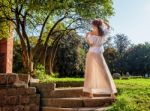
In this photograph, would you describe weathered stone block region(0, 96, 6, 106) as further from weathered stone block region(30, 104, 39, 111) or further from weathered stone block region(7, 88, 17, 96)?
weathered stone block region(30, 104, 39, 111)

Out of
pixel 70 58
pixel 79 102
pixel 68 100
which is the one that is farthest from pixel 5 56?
pixel 70 58

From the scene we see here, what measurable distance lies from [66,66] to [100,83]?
4309 centimetres

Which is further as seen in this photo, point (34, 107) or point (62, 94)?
point (62, 94)

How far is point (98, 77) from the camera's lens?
413 inches

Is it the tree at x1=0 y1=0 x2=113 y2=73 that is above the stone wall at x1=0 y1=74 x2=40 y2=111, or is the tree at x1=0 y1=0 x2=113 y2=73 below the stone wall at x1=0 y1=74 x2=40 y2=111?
above

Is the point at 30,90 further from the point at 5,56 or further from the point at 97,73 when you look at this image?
the point at 5,56

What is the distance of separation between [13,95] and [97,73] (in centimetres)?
230

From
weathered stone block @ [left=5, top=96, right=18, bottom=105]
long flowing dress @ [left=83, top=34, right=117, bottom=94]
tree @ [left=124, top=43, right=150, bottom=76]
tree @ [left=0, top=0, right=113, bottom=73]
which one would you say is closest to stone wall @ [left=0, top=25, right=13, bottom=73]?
tree @ [left=0, top=0, right=113, bottom=73]

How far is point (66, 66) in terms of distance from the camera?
5350cm

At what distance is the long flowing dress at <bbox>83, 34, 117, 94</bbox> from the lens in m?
10.4

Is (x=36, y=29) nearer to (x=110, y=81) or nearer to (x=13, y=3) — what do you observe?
(x=13, y=3)

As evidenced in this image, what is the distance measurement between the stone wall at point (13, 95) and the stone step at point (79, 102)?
479 mm

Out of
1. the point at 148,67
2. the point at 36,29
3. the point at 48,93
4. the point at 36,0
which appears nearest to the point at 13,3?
the point at 36,0

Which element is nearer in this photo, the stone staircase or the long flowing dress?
the stone staircase
